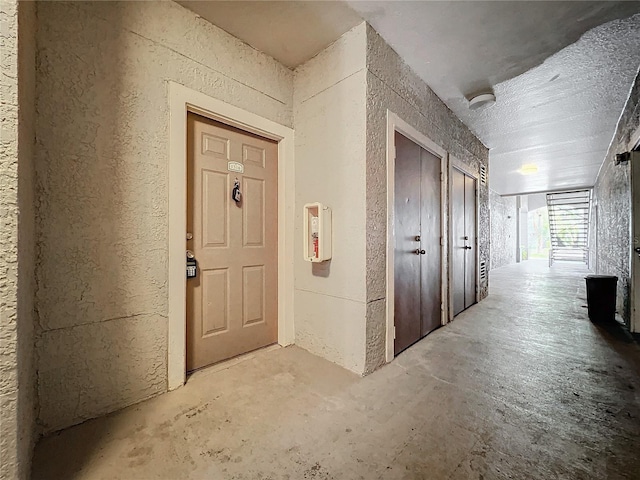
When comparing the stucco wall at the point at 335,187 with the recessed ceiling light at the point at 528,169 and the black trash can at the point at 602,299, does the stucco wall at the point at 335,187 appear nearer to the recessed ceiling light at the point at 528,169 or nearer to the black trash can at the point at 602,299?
the black trash can at the point at 602,299

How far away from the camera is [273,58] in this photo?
2369 mm

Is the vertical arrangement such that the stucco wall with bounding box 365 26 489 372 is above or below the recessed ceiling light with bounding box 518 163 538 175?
below

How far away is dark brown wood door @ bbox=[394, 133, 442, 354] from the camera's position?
2404mm

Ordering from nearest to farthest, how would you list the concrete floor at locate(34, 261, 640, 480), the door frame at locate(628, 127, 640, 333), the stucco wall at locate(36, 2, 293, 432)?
the concrete floor at locate(34, 261, 640, 480)
the stucco wall at locate(36, 2, 293, 432)
the door frame at locate(628, 127, 640, 333)

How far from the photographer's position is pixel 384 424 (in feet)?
4.80

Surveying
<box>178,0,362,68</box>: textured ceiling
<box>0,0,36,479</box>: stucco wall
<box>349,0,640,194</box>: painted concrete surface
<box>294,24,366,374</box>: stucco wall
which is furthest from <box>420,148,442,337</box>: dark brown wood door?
<box>0,0,36,479</box>: stucco wall

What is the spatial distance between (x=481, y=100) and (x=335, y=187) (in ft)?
6.91

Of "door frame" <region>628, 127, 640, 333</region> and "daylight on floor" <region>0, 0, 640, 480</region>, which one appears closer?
"daylight on floor" <region>0, 0, 640, 480</region>

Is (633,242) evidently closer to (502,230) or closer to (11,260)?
(11,260)

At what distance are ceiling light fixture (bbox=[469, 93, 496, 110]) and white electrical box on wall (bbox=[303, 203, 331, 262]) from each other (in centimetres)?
223

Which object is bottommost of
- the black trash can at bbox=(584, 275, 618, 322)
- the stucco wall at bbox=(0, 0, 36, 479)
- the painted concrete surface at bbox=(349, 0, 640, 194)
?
the black trash can at bbox=(584, 275, 618, 322)

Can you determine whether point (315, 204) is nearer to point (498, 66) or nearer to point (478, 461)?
point (478, 461)

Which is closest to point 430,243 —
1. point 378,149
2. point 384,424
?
point 378,149

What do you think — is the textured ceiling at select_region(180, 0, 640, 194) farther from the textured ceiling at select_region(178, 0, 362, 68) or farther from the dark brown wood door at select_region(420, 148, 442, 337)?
→ the dark brown wood door at select_region(420, 148, 442, 337)
